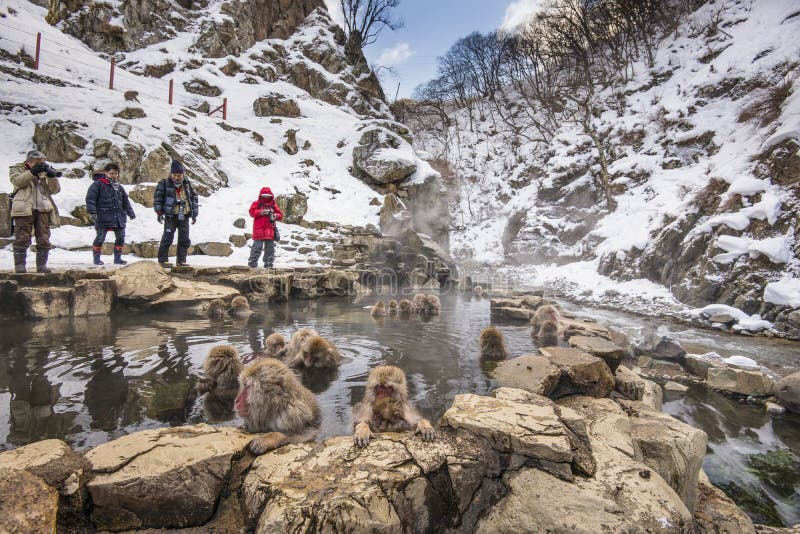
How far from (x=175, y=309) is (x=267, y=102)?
58.7 ft

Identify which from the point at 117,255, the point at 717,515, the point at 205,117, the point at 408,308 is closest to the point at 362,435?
the point at 717,515

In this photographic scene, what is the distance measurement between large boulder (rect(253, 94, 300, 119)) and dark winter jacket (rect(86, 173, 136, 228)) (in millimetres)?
14620

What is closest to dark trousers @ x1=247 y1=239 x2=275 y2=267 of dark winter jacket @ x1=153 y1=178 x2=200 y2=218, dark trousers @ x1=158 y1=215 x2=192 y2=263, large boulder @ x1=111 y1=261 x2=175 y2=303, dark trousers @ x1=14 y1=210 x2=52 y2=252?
dark trousers @ x1=158 y1=215 x2=192 y2=263

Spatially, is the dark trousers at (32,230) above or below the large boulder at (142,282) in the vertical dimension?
above

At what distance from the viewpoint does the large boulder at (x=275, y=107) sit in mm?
20406

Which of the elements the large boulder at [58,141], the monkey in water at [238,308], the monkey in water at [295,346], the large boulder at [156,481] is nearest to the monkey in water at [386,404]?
the large boulder at [156,481]

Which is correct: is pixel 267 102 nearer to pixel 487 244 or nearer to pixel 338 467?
pixel 487 244

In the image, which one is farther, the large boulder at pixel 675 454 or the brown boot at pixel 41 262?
the brown boot at pixel 41 262

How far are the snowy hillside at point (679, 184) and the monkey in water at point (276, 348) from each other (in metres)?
9.04

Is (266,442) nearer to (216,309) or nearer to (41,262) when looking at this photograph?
(216,309)

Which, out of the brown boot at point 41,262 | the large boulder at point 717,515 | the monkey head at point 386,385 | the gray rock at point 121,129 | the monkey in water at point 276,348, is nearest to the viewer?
the large boulder at point 717,515

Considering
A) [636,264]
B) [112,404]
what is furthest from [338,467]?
[636,264]

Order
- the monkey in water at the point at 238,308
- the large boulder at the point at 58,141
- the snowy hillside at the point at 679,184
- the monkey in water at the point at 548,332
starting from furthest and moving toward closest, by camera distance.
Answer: the large boulder at the point at 58,141, the snowy hillside at the point at 679,184, the monkey in water at the point at 238,308, the monkey in water at the point at 548,332

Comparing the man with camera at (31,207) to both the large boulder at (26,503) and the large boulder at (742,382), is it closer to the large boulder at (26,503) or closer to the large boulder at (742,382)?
the large boulder at (26,503)
